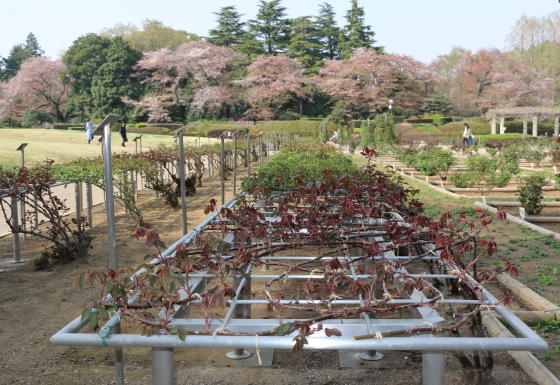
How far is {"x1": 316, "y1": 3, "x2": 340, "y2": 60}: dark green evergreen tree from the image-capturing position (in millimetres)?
47062

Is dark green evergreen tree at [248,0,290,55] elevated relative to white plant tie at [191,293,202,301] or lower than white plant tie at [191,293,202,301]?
elevated

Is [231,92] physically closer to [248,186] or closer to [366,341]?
[248,186]

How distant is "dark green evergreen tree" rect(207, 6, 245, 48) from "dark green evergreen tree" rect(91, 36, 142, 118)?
815 cm

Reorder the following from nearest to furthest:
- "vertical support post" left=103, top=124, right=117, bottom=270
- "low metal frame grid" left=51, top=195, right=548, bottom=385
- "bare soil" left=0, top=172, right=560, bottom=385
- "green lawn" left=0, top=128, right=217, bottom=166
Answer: "low metal frame grid" left=51, top=195, right=548, bottom=385
"vertical support post" left=103, top=124, right=117, bottom=270
"bare soil" left=0, top=172, right=560, bottom=385
"green lawn" left=0, top=128, right=217, bottom=166

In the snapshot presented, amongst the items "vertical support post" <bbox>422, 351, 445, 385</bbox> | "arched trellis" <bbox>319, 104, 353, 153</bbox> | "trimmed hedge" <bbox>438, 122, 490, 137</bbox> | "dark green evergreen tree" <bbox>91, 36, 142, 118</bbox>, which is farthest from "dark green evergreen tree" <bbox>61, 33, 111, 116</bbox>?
"vertical support post" <bbox>422, 351, 445, 385</bbox>

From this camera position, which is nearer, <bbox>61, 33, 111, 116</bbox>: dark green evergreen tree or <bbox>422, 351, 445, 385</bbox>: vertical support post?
<bbox>422, 351, 445, 385</bbox>: vertical support post

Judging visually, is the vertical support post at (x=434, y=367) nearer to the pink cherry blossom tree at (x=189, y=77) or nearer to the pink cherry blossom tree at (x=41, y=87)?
the pink cherry blossom tree at (x=189, y=77)

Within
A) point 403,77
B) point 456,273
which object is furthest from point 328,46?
point 456,273

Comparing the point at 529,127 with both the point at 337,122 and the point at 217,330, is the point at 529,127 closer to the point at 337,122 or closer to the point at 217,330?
the point at 337,122

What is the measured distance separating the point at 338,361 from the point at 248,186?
240 cm

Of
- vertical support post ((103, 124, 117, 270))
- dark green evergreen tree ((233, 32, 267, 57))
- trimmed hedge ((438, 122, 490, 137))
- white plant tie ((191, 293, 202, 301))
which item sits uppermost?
dark green evergreen tree ((233, 32, 267, 57))

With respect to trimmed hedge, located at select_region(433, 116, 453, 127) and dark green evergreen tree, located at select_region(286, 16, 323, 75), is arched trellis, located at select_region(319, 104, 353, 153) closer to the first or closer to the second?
dark green evergreen tree, located at select_region(286, 16, 323, 75)

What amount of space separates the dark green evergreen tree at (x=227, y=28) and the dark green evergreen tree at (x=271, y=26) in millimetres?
1194

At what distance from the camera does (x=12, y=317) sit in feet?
12.9
